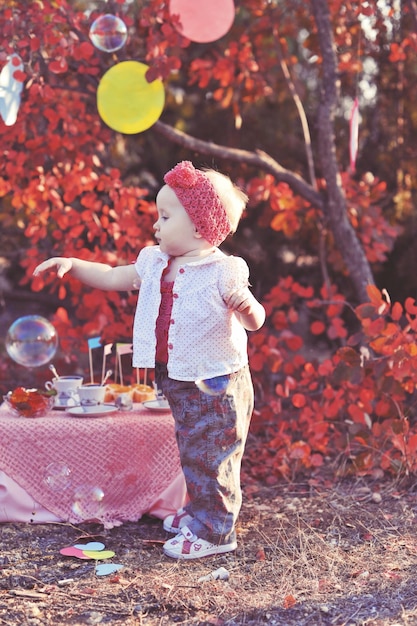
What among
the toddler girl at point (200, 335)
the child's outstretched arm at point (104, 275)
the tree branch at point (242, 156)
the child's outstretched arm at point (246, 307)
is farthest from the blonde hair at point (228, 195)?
the tree branch at point (242, 156)

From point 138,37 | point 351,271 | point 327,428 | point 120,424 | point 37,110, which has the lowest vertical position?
point 327,428

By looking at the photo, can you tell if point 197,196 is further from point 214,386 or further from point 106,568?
point 106,568

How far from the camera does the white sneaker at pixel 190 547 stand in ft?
10.4

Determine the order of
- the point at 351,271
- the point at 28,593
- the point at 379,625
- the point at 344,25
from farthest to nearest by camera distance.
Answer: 1. the point at 344,25
2. the point at 351,271
3. the point at 28,593
4. the point at 379,625

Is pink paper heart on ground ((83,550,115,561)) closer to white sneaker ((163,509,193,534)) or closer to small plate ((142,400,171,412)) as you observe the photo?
white sneaker ((163,509,193,534))

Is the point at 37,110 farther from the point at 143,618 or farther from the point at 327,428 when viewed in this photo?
the point at 143,618

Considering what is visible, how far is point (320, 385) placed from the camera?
5121 millimetres

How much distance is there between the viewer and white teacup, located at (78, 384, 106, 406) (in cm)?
362

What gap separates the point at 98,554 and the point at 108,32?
2419 mm

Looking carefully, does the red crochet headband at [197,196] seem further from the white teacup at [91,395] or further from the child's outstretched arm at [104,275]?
the white teacup at [91,395]

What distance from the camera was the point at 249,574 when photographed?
119 inches

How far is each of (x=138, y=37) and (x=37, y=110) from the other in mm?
1150

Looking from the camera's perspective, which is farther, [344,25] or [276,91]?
[276,91]

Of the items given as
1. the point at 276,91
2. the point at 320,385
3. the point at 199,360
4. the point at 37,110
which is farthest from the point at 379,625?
the point at 276,91
